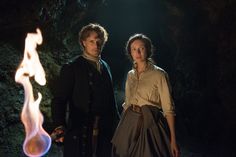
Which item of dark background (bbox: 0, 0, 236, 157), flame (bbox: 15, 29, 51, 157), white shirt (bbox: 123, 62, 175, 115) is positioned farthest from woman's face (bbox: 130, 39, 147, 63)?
dark background (bbox: 0, 0, 236, 157)

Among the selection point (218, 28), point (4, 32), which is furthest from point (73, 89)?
point (218, 28)

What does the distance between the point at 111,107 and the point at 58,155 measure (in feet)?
11.5

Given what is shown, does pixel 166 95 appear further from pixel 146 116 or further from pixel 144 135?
pixel 144 135

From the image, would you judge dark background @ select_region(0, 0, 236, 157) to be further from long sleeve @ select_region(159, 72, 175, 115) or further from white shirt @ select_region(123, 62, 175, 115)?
long sleeve @ select_region(159, 72, 175, 115)

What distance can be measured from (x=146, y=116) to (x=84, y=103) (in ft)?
2.68

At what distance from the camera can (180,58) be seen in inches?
425

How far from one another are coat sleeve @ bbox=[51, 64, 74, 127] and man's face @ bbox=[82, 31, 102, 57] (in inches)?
13.6

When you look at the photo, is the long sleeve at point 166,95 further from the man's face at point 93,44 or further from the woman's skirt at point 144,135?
the man's face at point 93,44

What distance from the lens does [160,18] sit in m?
12.4

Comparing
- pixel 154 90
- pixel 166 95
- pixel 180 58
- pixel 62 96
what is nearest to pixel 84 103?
pixel 62 96

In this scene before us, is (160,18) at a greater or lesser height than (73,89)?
greater

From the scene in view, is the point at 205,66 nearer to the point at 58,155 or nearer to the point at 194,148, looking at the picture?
the point at 194,148

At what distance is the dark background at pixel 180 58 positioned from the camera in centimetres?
750

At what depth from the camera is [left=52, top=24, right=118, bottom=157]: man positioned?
4.03 m
